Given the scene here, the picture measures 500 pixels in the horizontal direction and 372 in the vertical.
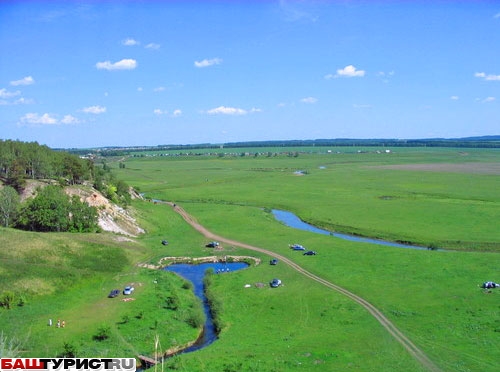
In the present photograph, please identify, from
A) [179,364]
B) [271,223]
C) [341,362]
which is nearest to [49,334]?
[179,364]

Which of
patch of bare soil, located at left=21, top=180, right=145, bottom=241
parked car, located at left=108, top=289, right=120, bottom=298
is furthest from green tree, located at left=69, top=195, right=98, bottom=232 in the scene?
parked car, located at left=108, top=289, right=120, bottom=298

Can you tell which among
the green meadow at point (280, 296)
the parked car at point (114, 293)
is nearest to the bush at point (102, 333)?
the green meadow at point (280, 296)

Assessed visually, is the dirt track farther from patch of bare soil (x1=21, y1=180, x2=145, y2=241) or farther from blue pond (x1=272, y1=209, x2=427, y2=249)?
blue pond (x1=272, y1=209, x2=427, y2=249)

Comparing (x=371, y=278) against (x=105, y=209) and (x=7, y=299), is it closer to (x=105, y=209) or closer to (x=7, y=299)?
(x=7, y=299)

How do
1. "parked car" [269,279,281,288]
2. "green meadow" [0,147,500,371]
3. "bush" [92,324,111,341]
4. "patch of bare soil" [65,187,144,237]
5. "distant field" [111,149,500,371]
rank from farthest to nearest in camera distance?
1. "patch of bare soil" [65,187,144,237]
2. "parked car" [269,279,281,288]
3. "bush" [92,324,111,341]
4. "green meadow" [0,147,500,371]
5. "distant field" [111,149,500,371]

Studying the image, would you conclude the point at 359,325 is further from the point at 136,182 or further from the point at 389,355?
the point at 136,182

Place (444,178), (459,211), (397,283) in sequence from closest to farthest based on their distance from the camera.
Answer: (397,283) < (459,211) < (444,178)

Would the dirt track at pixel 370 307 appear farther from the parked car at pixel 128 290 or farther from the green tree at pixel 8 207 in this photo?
the green tree at pixel 8 207

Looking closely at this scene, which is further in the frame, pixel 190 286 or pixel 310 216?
pixel 310 216
